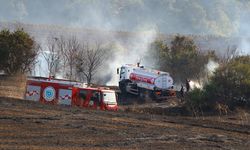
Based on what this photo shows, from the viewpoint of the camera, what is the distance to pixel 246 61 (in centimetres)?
3691

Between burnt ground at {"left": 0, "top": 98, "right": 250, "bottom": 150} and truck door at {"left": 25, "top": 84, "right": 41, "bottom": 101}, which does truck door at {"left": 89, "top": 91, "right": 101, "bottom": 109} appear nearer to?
truck door at {"left": 25, "top": 84, "right": 41, "bottom": 101}

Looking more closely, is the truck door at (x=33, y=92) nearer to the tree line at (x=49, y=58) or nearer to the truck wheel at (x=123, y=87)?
the tree line at (x=49, y=58)

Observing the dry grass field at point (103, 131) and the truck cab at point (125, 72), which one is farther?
the truck cab at point (125, 72)

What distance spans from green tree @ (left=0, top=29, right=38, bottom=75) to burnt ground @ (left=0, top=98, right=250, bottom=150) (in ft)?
56.4

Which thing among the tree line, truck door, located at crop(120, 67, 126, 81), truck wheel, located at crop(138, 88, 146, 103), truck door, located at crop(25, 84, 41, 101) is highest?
the tree line

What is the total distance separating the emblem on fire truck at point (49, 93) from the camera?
105 feet

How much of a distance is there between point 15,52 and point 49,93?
9.62 meters

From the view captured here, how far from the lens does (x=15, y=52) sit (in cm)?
4047

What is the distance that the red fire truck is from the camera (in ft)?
100

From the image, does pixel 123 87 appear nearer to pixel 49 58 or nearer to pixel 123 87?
pixel 123 87

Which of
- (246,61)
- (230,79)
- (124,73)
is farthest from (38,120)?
(124,73)

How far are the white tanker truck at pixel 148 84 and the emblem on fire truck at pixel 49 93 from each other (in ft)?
42.1

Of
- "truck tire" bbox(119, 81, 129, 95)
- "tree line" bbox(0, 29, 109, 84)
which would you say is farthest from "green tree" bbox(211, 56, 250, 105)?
"tree line" bbox(0, 29, 109, 84)

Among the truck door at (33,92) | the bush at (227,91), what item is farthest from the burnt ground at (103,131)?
the bush at (227,91)
